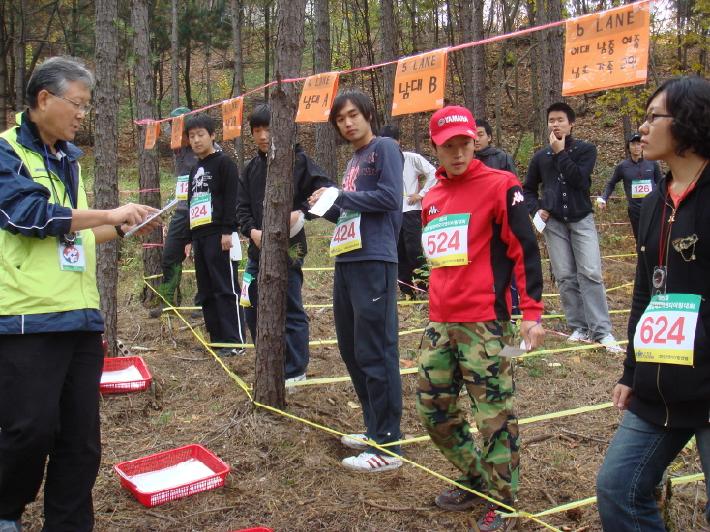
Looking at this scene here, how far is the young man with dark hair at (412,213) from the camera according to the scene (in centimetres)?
720

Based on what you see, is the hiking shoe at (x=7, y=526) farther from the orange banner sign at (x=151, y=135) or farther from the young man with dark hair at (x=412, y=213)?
the orange banner sign at (x=151, y=135)

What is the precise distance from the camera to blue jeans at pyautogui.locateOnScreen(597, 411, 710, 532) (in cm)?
199

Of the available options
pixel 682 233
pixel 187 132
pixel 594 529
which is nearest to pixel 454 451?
pixel 594 529

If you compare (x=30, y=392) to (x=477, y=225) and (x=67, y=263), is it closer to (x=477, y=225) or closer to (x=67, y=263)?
(x=67, y=263)

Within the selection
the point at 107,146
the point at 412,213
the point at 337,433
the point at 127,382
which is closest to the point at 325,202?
the point at 337,433

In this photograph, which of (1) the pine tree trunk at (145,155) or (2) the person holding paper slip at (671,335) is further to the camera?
(1) the pine tree trunk at (145,155)

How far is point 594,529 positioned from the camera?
2850 mm

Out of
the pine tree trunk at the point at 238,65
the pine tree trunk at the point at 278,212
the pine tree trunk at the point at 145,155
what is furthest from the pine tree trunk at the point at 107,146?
the pine tree trunk at the point at 238,65

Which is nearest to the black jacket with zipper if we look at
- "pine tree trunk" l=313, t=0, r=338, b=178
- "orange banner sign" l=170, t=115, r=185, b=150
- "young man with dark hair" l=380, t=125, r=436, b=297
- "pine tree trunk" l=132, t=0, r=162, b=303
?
"young man with dark hair" l=380, t=125, r=436, b=297

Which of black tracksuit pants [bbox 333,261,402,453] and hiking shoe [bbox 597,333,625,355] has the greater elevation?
black tracksuit pants [bbox 333,261,402,453]

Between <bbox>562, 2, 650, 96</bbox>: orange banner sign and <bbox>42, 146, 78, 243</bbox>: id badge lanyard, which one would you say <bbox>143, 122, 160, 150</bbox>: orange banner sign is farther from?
<bbox>562, 2, 650, 96</bbox>: orange banner sign

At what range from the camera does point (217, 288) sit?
5555mm

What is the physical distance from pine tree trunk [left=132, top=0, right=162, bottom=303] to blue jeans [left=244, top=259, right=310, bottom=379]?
2.13 meters

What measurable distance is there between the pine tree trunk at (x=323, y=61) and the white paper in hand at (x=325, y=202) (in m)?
8.31
